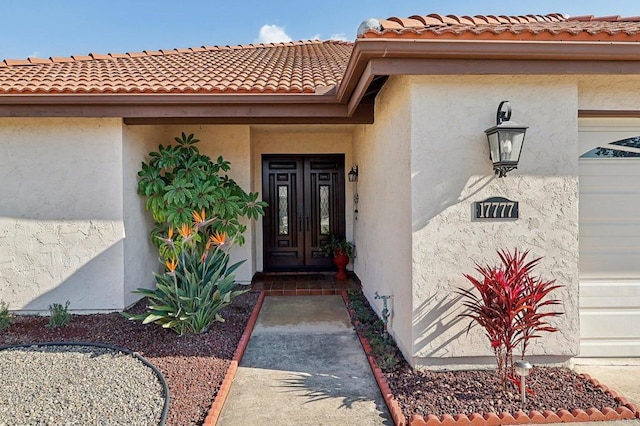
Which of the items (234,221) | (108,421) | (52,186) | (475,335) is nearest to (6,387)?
(108,421)

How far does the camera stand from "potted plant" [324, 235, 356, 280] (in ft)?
29.3

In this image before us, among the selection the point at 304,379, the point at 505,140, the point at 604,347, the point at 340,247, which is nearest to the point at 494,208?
the point at 505,140

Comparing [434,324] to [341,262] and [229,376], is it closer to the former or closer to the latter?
[229,376]

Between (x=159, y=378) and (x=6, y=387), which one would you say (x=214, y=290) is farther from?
(x=6, y=387)

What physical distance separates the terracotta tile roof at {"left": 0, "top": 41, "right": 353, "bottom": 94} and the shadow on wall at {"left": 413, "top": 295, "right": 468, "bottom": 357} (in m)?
3.72

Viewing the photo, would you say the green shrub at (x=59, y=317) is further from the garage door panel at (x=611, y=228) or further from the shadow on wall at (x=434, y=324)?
the garage door panel at (x=611, y=228)

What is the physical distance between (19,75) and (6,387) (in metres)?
5.55

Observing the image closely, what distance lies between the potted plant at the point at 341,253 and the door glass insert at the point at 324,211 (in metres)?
0.51

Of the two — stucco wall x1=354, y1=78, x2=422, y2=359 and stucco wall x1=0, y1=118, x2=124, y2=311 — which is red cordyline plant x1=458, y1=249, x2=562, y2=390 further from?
stucco wall x1=0, y1=118, x2=124, y2=311

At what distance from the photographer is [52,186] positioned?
597cm

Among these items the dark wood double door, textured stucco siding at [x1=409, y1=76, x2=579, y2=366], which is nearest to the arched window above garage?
textured stucco siding at [x1=409, y1=76, x2=579, y2=366]

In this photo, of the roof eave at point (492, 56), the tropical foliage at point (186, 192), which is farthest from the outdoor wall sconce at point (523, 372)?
the tropical foliage at point (186, 192)

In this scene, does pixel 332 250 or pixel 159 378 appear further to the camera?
pixel 332 250

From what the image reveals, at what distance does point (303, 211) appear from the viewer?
9742mm
